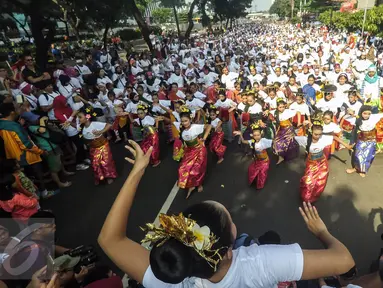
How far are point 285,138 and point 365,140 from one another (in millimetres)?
1379

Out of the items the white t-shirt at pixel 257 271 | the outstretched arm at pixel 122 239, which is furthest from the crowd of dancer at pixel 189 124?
the white t-shirt at pixel 257 271

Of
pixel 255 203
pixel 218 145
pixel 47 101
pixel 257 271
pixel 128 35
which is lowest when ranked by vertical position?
pixel 255 203

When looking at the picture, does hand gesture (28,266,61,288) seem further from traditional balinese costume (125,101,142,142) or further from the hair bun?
traditional balinese costume (125,101,142,142)

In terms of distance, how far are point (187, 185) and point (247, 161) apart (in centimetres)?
176

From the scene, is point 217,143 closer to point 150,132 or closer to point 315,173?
point 150,132

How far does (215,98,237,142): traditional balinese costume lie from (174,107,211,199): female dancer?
2065 millimetres

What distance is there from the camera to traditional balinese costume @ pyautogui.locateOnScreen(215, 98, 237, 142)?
7.01 metres

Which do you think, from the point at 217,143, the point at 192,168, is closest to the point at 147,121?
the point at 217,143

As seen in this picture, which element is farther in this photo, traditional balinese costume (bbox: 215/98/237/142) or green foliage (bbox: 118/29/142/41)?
green foliage (bbox: 118/29/142/41)

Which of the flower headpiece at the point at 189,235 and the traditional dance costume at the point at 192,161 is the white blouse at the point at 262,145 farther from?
the flower headpiece at the point at 189,235

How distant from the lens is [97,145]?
5539 millimetres

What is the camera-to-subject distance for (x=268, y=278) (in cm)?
133

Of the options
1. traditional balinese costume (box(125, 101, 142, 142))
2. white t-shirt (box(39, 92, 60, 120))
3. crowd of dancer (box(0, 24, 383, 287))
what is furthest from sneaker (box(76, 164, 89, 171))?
traditional balinese costume (box(125, 101, 142, 142))

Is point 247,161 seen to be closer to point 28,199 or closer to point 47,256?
point 28,199
